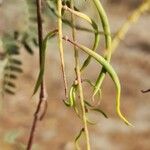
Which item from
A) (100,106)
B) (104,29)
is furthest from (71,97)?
(100,106)

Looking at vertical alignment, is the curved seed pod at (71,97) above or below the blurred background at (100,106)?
below

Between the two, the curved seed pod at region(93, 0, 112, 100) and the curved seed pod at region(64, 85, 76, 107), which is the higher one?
the curved seed pod at region(93, 0, 112, 100)

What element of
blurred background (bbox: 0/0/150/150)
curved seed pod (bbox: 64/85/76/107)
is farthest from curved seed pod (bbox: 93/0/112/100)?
blurred background (bbox: 0/0/150/150)

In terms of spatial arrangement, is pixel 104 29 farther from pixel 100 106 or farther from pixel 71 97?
pixel 100 106

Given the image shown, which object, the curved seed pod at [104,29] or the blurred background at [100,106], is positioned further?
the blurred background at [100,106]

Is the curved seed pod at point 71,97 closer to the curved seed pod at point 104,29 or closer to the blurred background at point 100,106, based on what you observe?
the curved seed pod at point 104,29

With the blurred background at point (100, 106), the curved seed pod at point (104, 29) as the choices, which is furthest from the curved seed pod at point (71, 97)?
the blurred background at point (100, 106)

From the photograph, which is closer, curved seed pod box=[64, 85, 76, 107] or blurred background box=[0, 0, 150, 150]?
curved seed pod box=[64, 85, 76, 107]

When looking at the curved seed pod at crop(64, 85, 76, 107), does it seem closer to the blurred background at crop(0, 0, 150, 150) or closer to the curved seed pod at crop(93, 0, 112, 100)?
the curved seed pod at crop(93, 0, 112, 100)

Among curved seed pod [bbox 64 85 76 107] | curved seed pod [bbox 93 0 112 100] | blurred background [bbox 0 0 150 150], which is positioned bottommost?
curved seed pod [bbox 64 85 76 107]

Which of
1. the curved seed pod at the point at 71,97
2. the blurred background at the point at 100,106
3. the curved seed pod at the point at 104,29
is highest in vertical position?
the blurred background at the point at 100,106

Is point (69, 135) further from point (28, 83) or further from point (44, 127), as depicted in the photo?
point (28, 83)
